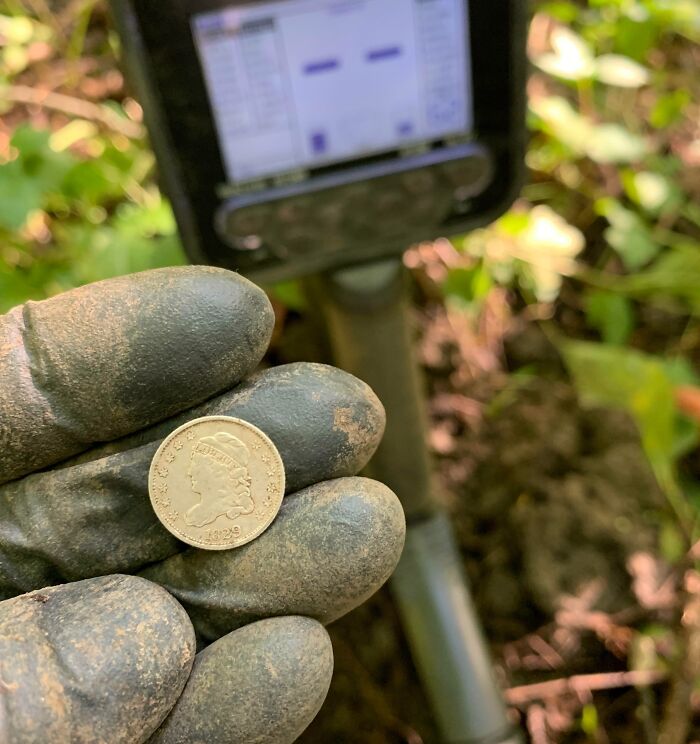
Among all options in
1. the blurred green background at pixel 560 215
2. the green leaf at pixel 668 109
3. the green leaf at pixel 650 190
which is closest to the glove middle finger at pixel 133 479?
the blurred green background at pixel 560 215

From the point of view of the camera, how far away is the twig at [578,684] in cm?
86

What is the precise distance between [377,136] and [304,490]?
1.58 ft

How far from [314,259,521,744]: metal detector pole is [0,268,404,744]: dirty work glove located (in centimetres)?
37

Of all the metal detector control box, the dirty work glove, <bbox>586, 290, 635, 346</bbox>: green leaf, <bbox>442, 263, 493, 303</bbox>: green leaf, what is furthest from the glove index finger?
<bbox>586, 290, 635, 346</bbox>: green leaf

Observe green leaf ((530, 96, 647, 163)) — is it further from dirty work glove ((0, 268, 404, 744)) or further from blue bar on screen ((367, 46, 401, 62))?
dirty work glove ((0, 268, 404, 744))

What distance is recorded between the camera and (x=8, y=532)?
50cm

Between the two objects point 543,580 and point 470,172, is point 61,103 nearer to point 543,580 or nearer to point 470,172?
point 470,172

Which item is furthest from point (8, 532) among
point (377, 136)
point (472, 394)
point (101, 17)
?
point (101, 17)

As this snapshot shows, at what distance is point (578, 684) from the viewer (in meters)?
0.87

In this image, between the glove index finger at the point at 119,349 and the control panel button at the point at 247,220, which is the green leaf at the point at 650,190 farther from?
the glove index finger at the point at 119,349

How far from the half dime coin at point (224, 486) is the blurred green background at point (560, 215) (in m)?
0.49

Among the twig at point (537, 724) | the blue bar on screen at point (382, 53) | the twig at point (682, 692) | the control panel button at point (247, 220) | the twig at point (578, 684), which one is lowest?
the twig at point (537, 724)

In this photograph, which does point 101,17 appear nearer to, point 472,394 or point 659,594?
point 472,394

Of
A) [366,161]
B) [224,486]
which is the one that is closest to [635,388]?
[366,161]
